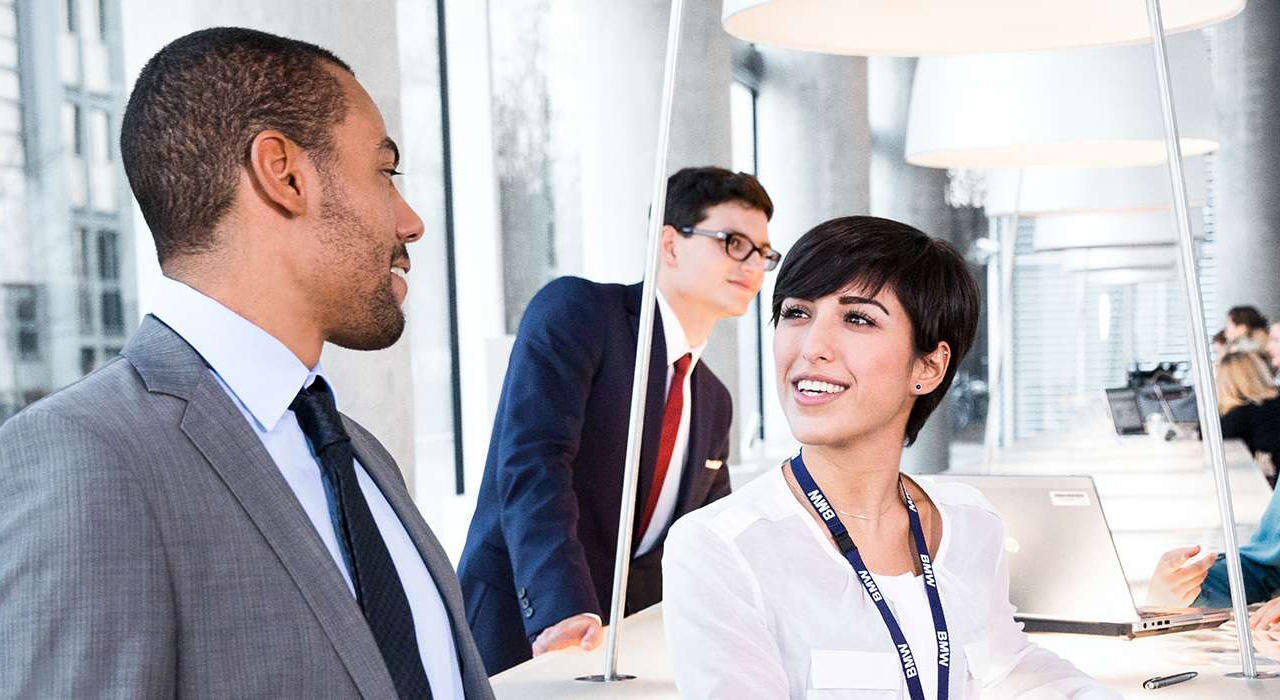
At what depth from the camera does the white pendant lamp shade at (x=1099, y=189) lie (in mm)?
7281

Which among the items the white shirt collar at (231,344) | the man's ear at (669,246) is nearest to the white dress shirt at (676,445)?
the man's ear at (669,246)

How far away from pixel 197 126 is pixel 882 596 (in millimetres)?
1187

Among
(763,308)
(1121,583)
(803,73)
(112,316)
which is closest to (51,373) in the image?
(112,316)

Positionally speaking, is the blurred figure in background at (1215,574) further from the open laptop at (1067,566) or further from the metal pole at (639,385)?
the metal pole at (639,385)

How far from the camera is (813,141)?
1288 centimetres

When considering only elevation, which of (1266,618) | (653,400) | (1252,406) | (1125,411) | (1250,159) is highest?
(1250,159)

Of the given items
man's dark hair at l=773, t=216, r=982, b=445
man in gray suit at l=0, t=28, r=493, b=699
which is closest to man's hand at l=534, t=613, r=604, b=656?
man's dark hair at l=773, t=216, r=982, b=445

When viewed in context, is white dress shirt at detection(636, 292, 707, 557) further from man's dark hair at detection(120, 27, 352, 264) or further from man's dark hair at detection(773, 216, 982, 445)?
man's dark hair at detection(120, 27, 352, 264)

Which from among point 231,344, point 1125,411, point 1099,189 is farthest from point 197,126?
point 1125,411

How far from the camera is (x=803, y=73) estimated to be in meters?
13.0

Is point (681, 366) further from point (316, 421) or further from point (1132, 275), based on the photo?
point (1132, 275)

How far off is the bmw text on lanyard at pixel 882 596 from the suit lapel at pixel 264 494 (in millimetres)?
961

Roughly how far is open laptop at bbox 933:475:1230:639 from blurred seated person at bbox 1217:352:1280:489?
589 centimetres

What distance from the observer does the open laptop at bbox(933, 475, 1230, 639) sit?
2.96m
